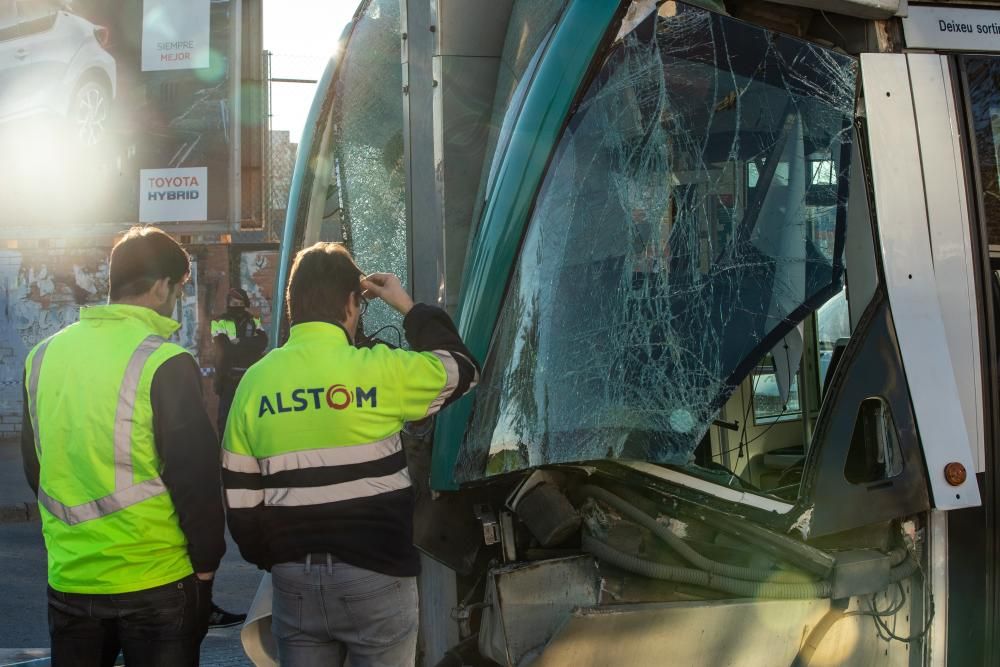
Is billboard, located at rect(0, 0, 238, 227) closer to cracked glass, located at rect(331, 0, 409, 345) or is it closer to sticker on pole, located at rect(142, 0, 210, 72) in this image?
sticker on pole, located at rect(142, 0, 210, 72)

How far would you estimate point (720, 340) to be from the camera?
303 cm

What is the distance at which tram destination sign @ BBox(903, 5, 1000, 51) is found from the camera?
122 inches

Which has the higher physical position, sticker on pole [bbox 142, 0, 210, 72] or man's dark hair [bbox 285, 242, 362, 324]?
sticker on pole [bbox 142, 0, 210, 72]

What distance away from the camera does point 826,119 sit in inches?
122

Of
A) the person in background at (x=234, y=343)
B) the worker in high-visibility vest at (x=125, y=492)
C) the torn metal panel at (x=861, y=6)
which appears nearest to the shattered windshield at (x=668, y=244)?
Result: the torn metal panel at (x=861, y=6)

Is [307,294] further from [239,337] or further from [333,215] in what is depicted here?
[239,337]

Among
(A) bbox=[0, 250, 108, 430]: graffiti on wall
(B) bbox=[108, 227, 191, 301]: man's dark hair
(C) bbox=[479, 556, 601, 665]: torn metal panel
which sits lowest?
(C) bbox=[479, 556, 601, 665]: torn metal panel

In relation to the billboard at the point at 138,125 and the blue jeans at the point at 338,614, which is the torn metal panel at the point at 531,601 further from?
the billboard at the point at 138,125

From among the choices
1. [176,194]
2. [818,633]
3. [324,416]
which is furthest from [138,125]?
[818,633]

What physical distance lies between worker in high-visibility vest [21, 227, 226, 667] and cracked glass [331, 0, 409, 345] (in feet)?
4.23

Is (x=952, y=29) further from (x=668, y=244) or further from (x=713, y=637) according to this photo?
(x=713, y=637)

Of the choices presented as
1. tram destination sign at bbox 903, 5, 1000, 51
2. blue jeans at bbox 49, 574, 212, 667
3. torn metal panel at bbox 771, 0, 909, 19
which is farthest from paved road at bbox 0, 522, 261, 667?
tram destination sign at bbox 903, 5, 1000, 51

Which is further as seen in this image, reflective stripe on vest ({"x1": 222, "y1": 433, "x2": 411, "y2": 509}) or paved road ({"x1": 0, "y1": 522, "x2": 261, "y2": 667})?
paved road ({"x1": 0, "y1": 522, "x2": 261, "y2": 667})

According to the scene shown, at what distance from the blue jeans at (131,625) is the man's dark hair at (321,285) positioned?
0.77 metres
